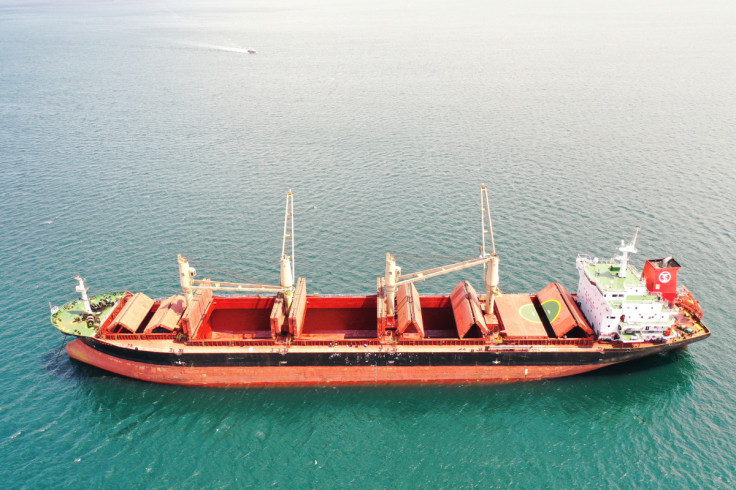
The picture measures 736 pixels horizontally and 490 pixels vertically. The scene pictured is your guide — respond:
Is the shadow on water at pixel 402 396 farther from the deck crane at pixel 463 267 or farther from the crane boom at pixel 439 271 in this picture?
the crane boom at pixel 439 271

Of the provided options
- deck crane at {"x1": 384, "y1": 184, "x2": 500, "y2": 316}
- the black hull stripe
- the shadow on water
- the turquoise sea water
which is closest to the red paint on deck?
the black hull stripe

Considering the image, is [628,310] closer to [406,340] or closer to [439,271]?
[439,271]

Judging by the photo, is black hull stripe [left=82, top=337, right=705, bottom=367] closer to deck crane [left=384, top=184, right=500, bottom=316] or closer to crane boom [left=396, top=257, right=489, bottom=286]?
deck crane [left=384, top=184, right=500, bottom=316]

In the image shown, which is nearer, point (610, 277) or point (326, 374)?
point (326, 374)

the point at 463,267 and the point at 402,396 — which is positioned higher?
the point at 463,267

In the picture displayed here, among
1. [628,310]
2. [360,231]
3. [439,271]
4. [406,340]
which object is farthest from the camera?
[360,231]

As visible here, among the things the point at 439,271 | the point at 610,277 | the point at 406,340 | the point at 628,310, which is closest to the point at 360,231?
the point at 439,271

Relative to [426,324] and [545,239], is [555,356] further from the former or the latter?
[545,239]
